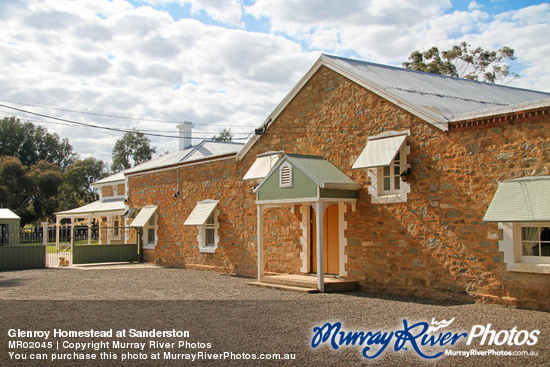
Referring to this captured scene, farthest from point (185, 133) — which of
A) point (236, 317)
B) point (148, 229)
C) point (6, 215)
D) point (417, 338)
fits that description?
point (417, 338)

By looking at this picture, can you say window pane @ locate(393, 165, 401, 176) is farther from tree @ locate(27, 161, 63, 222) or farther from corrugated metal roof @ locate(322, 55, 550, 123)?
tree @ locate(27, 161, 63, 222)

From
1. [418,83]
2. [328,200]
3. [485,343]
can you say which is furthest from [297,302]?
[418,83]

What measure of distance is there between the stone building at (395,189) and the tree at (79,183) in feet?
124

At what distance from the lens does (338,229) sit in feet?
45.2

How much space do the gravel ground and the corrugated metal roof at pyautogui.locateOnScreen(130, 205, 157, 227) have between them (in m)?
6.61

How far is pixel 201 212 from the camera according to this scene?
17828mm

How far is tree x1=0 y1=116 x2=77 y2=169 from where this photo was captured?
58938 millimetres

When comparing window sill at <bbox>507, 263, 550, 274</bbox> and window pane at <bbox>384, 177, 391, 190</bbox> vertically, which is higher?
window pane at <bbox>384, 177, 391, 190</bbox>

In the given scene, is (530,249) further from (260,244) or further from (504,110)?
(260,244)

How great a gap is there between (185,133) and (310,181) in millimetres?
15401

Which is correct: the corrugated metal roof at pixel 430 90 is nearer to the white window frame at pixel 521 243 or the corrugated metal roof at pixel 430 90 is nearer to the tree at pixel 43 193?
the white window frame at pixel 521 243

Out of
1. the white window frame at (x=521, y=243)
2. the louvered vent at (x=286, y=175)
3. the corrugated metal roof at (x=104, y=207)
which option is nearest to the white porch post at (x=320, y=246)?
the louvered vent at (x=286, y=175)

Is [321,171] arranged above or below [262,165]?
below

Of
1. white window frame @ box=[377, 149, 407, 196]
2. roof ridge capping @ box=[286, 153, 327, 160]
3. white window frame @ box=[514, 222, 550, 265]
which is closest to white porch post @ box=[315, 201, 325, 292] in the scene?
white window frame @ box=[377, 149, 407, 196]
